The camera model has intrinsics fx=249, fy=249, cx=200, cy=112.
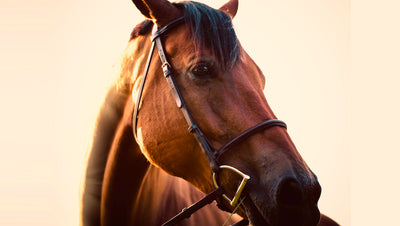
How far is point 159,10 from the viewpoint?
5.74 ft

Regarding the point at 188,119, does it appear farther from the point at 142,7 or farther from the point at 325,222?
the point at 325,222

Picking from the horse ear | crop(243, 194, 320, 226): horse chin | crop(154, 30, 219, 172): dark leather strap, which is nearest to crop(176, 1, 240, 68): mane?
the horse ear

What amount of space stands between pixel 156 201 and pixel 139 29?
4.80 feet

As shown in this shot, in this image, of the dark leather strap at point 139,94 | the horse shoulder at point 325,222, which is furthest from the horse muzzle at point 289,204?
the horse shoulder at point 325,222

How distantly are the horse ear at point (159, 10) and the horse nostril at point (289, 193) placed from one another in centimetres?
133

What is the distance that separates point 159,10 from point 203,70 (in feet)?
1.86

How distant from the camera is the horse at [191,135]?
129 centimetres

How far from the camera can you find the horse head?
4.06ft

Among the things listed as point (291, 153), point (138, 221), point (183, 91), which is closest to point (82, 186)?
point (138, 221)

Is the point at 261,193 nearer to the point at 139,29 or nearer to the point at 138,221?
the point at 138,221

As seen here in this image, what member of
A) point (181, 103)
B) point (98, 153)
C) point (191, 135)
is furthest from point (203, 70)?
point (98, 153)

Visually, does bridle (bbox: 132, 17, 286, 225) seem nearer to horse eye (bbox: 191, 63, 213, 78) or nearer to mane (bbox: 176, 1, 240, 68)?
horse eye (bbox: 191, 63, 213, 78)

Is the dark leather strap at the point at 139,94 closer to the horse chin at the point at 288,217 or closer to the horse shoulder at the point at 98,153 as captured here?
the horse shoulder at the point at 98,153

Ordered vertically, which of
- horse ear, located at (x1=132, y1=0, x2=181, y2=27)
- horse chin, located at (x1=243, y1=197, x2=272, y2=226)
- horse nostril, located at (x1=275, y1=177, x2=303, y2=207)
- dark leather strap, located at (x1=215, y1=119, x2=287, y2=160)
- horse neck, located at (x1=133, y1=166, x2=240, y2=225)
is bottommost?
horse neck, located at (x1=133, y1=166, x2=240, y2=225)
